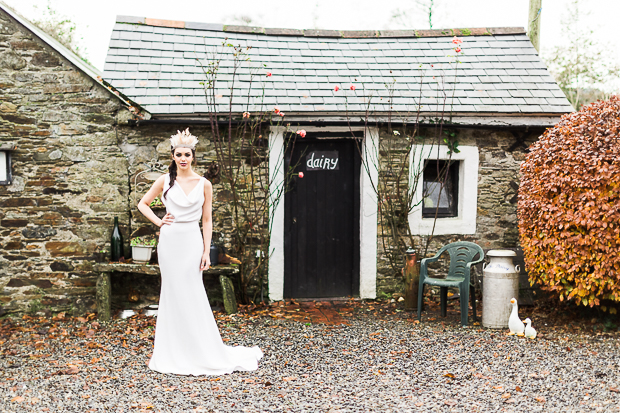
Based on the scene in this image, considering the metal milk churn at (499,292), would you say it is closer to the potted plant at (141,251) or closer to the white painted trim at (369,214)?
the white painted trim at (369,214)

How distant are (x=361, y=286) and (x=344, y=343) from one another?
6.63 ft

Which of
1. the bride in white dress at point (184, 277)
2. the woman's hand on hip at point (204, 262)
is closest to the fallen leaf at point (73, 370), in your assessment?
the bride in white dress at point (184, 277)

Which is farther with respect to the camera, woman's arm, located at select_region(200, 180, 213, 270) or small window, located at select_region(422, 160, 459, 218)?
small window, located at select_region(422, 160, 459, 218)

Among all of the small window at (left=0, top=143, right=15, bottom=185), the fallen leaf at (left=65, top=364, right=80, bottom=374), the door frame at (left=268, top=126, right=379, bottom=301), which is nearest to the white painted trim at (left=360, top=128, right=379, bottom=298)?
the door frame at (left=268, top=126, right=379, bottom=301)

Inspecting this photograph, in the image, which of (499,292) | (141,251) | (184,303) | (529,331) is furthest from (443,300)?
(141,251)

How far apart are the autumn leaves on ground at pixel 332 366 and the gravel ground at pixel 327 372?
0.01 meters

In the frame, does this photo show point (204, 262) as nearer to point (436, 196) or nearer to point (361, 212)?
point (361, 212)

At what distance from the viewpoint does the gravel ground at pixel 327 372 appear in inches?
156

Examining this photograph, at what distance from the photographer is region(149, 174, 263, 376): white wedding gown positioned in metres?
4.50

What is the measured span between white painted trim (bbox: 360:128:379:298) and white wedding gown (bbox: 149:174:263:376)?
10.3 ft

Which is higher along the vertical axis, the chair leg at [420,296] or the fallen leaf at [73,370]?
the chair leg at [420,296]

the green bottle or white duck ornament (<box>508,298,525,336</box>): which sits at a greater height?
the green bottle

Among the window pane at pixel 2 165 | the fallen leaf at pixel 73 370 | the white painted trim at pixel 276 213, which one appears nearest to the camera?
the fallen leaf at pixel 73 370

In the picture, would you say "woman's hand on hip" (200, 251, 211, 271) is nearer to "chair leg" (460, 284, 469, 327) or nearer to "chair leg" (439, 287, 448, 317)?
"chair leg" (460, 284, 469, 327)
